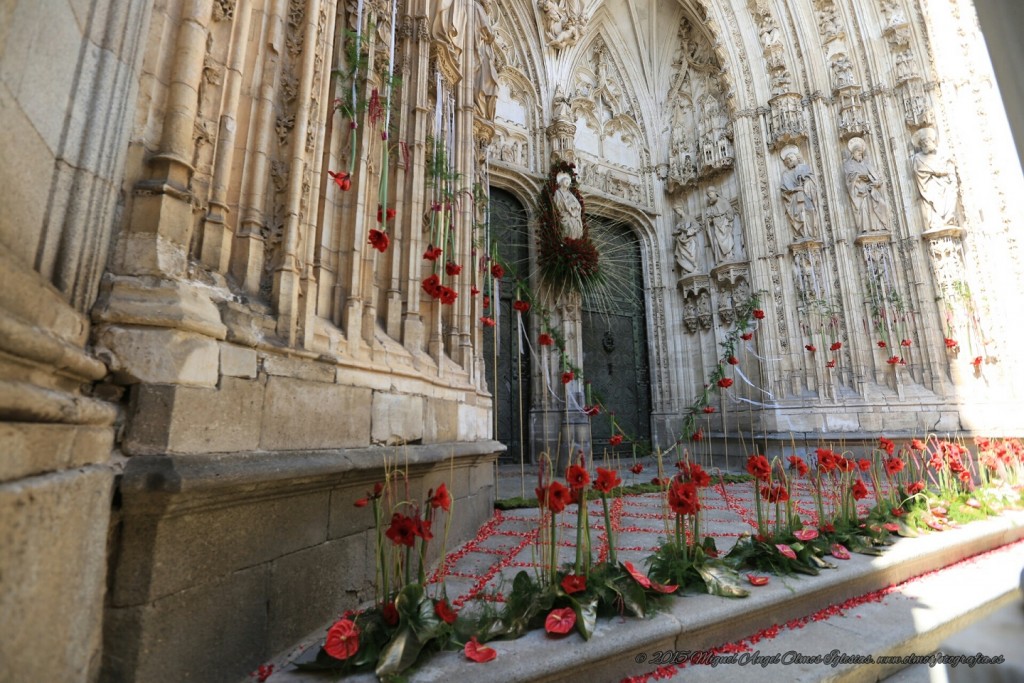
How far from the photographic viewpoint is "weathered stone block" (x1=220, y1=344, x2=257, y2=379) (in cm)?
160

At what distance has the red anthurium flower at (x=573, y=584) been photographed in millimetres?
1808

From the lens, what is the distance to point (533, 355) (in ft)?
23.6

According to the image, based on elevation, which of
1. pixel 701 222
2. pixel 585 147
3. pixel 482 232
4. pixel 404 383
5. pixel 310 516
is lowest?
pixel 310 516

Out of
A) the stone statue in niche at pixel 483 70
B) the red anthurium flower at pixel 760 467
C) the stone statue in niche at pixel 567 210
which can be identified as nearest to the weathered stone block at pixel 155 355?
the red anthurium flower at pixel 760 467

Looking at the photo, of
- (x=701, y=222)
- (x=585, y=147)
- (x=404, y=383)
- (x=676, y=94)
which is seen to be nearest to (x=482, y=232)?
(x=404, y=383)

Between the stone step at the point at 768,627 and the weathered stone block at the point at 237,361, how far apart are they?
97 cm

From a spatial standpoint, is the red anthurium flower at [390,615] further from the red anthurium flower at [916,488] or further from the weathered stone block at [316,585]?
the red anthurium flower at [916,488]

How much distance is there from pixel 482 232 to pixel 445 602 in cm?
370

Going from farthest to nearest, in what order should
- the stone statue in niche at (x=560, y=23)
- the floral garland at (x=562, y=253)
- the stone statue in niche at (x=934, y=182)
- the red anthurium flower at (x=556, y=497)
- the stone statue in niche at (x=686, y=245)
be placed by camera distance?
1. the stone statue in niche at (x=686, y=245)
2. the stone statue in niche at (x=560, y=23)
3. the floral garland at (x=562, y=253)
4. the stone statue in niche at (x=934, y=182)
5. the red anthurium flower at (x=556, y=497)

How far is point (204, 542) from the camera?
57.2 inches

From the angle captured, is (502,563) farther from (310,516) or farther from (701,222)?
(701,222)

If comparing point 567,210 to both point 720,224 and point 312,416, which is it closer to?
point 720,224

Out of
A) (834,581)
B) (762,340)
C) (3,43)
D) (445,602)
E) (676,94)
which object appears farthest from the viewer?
(676,94)

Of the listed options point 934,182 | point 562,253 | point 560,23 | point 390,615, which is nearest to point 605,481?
point 390,615
